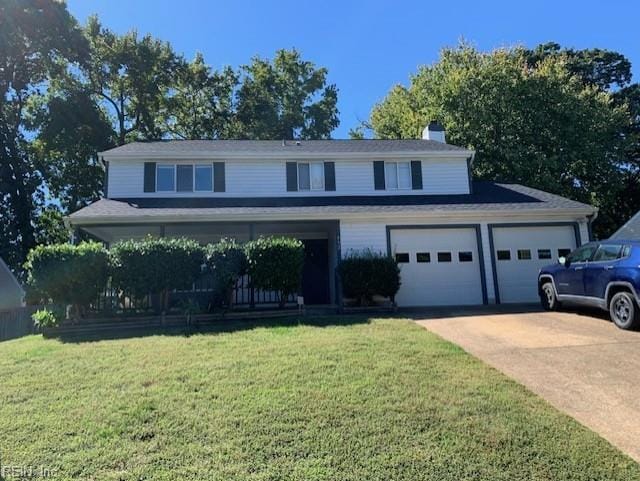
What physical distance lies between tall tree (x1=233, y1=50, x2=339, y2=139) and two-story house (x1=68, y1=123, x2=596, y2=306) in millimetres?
14147

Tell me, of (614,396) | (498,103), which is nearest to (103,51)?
(498,103)

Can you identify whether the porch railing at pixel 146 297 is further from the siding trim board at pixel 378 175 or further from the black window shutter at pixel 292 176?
the siding trim board at pixel 378 175

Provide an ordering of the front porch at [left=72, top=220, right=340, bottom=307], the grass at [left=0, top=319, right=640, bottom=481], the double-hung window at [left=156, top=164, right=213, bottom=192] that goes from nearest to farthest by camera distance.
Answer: the grass at [left=0, top=319, right=640, bottom=481] < the front porch at [left=72, top=220, right=340, bottom=307] < the double-hung window at [left=156, top=164, right=213, bottom=192]

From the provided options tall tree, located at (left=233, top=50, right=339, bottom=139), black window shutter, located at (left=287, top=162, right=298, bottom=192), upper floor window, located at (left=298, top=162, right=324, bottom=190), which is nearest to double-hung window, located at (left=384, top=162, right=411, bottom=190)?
upper floor window, located at (left=298, top=162, right=324, bottom=190)

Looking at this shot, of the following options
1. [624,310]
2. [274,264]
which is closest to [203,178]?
[274,264]

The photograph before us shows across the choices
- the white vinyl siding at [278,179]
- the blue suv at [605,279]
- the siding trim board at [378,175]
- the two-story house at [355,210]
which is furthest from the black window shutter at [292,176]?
the blue suv at [605,279]

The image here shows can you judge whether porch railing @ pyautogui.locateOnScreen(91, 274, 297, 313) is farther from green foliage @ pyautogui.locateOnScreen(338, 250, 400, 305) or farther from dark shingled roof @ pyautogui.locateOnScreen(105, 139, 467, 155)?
dark shingled roof @ pyautogui.locateOnScreen(105, 139, 467, 155)

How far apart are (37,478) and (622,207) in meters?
30.4

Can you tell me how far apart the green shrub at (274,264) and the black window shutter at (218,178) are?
4.75 m

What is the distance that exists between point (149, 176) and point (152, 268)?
5602mm

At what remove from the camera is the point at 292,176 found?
15.5 meters

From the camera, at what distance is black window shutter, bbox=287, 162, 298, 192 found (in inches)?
606

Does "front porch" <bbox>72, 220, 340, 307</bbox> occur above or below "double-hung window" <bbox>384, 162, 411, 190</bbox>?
below

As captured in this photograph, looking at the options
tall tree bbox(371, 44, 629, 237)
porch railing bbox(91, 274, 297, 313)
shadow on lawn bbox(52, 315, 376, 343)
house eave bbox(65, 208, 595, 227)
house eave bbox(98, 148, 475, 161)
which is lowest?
shadow on lawn bbox(52, 315, 376, 343)
